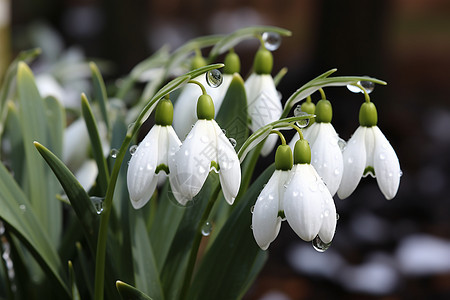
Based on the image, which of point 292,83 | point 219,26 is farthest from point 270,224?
point 219,26

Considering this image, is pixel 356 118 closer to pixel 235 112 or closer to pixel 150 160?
pixel 235 112

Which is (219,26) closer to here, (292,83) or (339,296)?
(292,83)

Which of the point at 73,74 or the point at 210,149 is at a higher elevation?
the point at 210,149

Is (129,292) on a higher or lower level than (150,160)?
lower

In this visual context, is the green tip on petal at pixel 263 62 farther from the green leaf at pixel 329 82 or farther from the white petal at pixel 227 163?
the white petal at pixel 227 163

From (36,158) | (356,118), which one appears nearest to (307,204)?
(36,158)

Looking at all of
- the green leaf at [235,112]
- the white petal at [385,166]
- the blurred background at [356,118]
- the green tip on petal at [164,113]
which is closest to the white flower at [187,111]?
the green leaf at [235,112]

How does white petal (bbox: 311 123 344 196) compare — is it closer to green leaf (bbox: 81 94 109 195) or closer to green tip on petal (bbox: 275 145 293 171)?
green tip on petal (bbox: 275 145 293 171)
